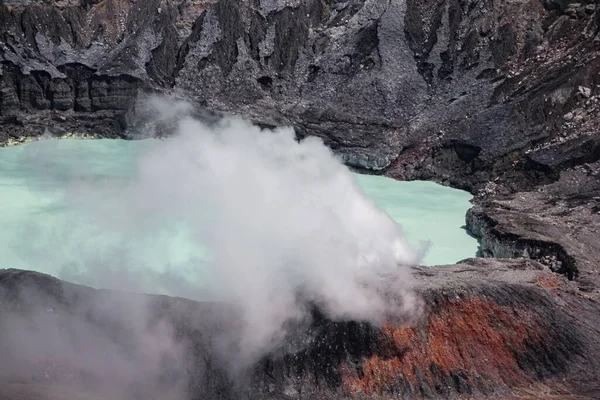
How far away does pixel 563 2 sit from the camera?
130 ft

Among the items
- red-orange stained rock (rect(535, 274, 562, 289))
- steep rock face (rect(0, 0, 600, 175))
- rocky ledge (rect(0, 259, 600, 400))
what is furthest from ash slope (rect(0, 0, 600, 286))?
rocky ledge (rect(0, 259, 600, 400))

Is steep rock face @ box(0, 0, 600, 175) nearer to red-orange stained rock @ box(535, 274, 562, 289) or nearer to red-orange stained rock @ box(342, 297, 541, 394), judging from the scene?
red-orange stained rock @ box(535, 274, 562, 289)

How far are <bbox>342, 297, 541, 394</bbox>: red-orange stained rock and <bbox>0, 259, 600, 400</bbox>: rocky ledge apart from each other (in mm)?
23

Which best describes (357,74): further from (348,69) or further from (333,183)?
(333,183)

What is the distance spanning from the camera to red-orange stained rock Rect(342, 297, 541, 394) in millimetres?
15305

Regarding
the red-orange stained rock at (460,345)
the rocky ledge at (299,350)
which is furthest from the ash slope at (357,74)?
the rocky ledge at (299,350)

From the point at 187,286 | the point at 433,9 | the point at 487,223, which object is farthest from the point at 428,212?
the point at 433,9

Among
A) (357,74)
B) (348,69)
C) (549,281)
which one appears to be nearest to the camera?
(549,281)

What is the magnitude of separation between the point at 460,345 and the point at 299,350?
3576 mm

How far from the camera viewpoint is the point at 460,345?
628 inches

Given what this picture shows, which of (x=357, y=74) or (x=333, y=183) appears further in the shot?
(x=357, y=74)

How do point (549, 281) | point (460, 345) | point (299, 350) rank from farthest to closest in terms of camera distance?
point (549, 281) → point (460, 345) → point (299, 350)

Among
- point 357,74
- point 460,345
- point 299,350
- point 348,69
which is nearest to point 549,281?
point 460,345

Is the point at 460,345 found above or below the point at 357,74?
below
